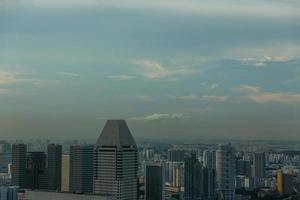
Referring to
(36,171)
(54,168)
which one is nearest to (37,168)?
(36,171)

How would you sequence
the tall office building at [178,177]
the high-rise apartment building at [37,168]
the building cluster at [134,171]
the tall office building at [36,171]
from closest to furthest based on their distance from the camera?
1. the building cluster at [134,171]
2. the high-rise apartment building at [37,168]
3. the tall office building at [36,171]
4. the tall office building at [178,177]

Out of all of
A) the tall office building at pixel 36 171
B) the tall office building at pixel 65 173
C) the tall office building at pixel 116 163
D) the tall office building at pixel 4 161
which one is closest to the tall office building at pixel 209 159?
the tall office building at pixel 116 163

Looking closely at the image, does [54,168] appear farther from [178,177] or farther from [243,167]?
[243,167]

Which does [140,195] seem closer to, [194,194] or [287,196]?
[194,194]

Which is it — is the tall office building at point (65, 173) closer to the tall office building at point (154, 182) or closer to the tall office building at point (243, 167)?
the tall office building at point (154, 182)

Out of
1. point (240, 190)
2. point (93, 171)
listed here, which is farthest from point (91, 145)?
point (240, 190)

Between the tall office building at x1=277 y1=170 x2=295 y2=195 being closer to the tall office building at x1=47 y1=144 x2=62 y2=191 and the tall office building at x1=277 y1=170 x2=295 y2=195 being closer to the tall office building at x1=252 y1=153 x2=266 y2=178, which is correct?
the tall office building at x1=252 y1=153 x2=266 y2=178

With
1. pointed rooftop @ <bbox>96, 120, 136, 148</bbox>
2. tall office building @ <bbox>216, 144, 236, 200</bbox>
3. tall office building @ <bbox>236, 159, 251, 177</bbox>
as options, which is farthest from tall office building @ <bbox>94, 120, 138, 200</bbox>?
tall office building @ <bbox>236, 159, 251, 177</bbox>
